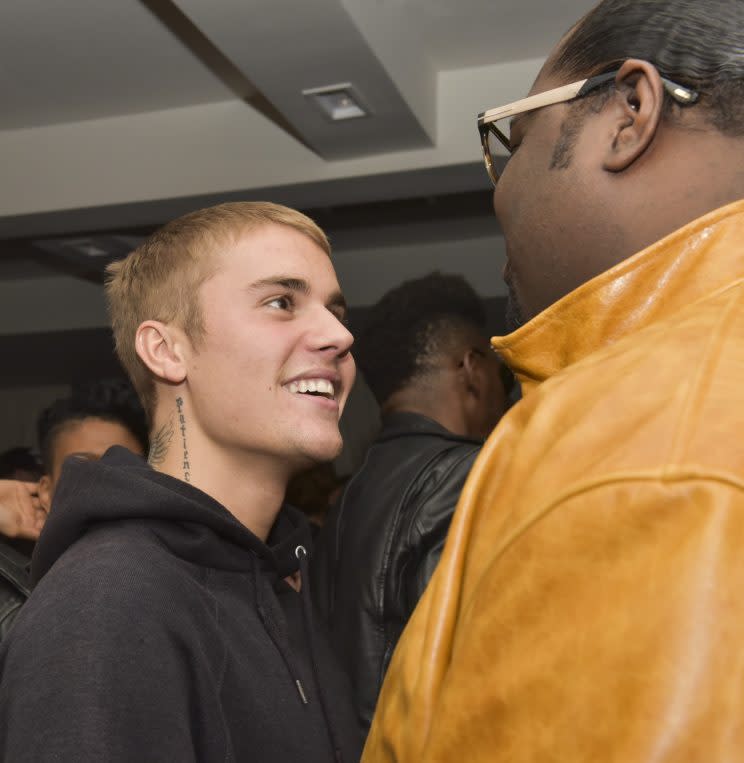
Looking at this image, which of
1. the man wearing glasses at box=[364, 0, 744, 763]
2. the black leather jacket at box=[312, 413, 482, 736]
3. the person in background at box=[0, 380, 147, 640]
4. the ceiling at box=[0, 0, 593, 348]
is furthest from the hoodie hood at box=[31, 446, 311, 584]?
the ceiling at box=[0, 0, 593, 348]

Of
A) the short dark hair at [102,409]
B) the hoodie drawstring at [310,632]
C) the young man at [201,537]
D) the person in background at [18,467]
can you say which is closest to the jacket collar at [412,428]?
the short dark hair at [102,409]

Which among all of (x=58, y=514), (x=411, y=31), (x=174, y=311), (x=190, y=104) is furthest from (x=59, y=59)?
(x=58, y=514)

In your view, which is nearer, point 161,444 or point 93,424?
point 161,444

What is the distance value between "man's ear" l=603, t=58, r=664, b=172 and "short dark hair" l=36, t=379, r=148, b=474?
220 centimetres

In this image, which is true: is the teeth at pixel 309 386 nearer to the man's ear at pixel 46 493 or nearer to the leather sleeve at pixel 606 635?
the leather sleeve at pixel 606 635

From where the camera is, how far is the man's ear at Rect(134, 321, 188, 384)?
4.84ft

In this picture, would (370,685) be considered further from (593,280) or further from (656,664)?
(656,664)

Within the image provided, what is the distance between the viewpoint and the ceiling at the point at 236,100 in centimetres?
343

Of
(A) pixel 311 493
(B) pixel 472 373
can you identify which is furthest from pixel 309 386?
(A) pixel 311 493

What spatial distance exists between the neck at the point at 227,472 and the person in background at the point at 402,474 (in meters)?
0.55

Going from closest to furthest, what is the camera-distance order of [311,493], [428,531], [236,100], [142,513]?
1. [142,513]
2. [428,531]
3. [311,493]
4. [236,100]

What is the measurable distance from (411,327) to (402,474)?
0.72 m

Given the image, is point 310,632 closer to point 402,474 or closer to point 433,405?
point 402,474

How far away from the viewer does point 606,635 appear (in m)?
0.59
